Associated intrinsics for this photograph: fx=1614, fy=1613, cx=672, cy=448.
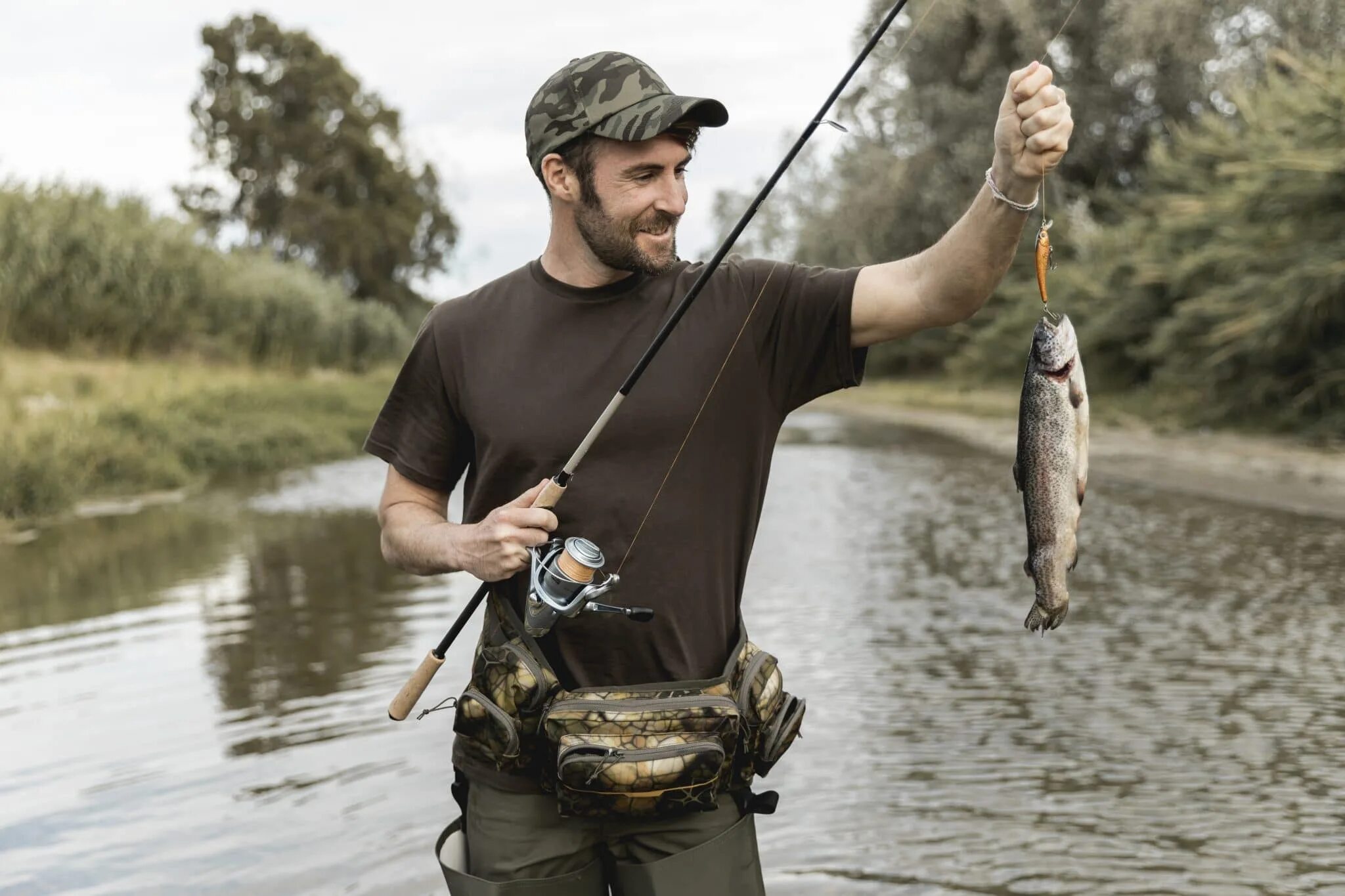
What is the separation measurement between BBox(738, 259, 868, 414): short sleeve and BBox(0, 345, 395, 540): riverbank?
1316cm

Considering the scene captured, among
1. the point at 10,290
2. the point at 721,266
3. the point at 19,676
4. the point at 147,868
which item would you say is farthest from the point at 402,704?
the point at 10,290

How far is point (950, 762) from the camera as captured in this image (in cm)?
641

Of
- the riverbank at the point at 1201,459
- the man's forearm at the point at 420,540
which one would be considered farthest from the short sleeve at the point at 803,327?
the riverbank at the point at 1201,459

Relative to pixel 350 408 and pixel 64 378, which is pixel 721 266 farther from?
pixel 350 408

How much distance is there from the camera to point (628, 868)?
2.94 meters

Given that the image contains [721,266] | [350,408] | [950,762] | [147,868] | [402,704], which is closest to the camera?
[721,266]

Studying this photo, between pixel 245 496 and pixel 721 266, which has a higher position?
pixel 721 266

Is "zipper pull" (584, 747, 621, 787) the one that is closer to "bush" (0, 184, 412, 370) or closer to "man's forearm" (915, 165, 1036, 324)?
"man's forearm" (915, 165, 1036, 324)

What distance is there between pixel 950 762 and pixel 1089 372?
2288 centimetres

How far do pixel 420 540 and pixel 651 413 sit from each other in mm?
540

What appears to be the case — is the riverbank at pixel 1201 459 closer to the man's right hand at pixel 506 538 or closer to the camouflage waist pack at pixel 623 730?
the camouflage waist pack at pixel 623 730

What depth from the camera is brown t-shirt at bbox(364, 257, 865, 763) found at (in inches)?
115

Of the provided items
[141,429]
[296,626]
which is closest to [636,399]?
[296,626]

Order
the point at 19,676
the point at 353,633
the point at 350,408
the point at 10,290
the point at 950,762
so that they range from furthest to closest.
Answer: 1. the point at 350,408
2. the point at 10,290
3. the point at 353,633
4. the point at 19,676
5. the point at 950,762
